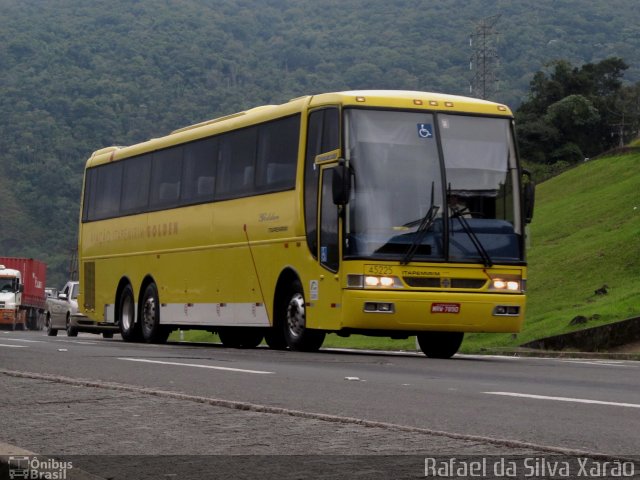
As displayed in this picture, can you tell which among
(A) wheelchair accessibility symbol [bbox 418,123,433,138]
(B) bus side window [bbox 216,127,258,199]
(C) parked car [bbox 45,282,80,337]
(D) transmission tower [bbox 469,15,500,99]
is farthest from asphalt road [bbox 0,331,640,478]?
(D) transmission tower [bbox 469,15,500,99]

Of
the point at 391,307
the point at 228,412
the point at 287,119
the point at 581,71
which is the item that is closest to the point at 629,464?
the point at 228,412

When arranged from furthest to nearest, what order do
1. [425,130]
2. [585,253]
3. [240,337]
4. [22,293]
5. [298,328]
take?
[22,293] < [585,253] < [240,337] < [298,328] < [425,130]

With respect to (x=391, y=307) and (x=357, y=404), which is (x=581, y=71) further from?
(x=357, y=404)

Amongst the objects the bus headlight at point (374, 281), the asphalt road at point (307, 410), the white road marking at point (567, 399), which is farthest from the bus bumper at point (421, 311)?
the white road marking at point (567, 399)

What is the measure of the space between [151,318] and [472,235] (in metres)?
9.82

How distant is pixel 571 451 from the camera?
327 inches

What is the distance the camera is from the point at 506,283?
22016 millimetres

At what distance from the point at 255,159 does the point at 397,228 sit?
431 cm

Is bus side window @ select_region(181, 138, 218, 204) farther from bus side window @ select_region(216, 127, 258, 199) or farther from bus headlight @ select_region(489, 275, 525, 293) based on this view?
bus headlight @ select_region(489, 275, 525, 293)

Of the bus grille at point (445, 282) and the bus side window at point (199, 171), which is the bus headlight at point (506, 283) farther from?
the bus side window at point (199, 171)

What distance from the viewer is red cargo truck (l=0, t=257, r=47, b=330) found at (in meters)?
66.3

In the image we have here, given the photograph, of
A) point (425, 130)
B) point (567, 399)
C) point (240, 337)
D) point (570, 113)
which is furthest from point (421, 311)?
point (570, 113)

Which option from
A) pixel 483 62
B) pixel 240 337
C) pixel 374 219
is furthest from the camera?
pixel 483 62

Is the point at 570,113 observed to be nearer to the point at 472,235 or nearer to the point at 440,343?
the point at 440,343
